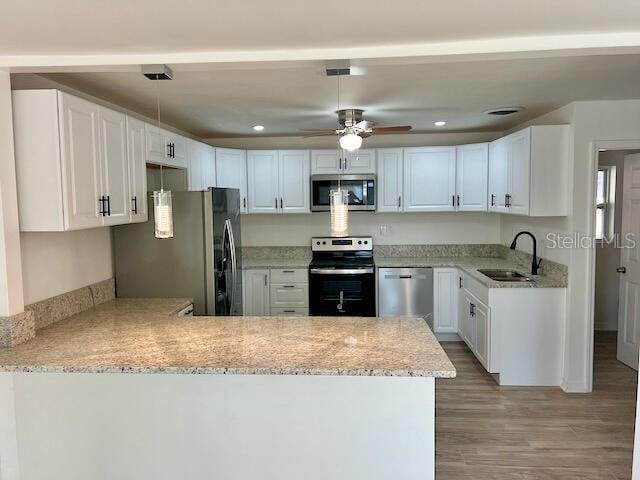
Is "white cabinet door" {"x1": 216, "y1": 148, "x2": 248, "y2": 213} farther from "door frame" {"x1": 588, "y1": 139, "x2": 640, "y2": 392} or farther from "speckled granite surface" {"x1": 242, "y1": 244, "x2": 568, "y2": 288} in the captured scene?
"door frame" {"x1": 588, "y1": 139, "x2": 640, "y2": 392}

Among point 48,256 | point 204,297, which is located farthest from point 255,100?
point 48,256

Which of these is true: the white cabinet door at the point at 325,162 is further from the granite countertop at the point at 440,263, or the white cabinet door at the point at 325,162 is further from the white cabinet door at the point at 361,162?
the granite countertop at the point at 440,263

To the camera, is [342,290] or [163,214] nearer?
[163,214]

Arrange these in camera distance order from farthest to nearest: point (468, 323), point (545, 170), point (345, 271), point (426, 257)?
point (426, 257)
point (345, 271)
point (468, 323)
point (545, 170)

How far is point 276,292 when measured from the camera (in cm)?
495

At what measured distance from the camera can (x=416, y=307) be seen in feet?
16.0

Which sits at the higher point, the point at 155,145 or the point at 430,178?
the point at 155,145

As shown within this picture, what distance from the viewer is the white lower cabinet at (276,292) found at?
4.93 meters

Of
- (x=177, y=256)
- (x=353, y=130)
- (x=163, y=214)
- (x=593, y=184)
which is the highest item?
(x=353, y=130)

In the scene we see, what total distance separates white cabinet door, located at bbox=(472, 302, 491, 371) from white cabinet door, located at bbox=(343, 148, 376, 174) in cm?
185

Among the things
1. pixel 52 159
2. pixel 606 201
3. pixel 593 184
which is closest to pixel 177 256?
pixel 52 159

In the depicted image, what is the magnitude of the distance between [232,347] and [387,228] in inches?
138

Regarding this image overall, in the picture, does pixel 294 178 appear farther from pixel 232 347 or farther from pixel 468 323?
pixel 232 347

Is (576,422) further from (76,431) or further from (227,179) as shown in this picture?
(227,179)
